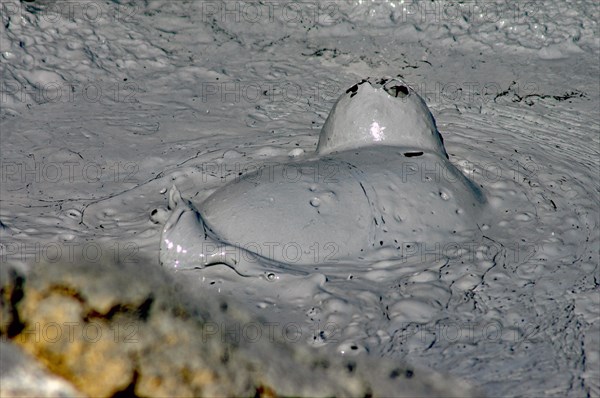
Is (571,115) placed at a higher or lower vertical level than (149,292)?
higher

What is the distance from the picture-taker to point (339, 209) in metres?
2.60

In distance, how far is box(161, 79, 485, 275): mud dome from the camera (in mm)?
2535

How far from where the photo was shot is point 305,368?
202 cm

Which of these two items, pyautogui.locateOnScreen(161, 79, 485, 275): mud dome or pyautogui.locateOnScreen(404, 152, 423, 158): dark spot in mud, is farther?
pyautogui.locateOnScreen(404, 152, 423, 158): dark spot in mud

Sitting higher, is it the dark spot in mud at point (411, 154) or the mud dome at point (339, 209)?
the dark spot in mud at point (411, 154)

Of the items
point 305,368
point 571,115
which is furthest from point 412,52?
point 305,368

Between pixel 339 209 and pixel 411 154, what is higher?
pixel 411 154

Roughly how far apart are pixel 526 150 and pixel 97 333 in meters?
2.11

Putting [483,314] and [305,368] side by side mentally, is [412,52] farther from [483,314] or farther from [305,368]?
[305,368]

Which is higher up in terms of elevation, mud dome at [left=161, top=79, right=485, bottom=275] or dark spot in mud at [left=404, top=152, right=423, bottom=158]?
dark spot in mud at [left=404, top=152, right=423, bottom=158]

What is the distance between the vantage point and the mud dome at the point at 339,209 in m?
2.54

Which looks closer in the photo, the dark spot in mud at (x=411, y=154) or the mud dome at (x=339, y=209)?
the mud dome at (x=339, y=209)

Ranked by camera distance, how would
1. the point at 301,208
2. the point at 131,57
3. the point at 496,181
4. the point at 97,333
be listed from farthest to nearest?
1. the point at 131,57
2. the point at 496,181
3. the point at 301,208
4. the point at 97,333

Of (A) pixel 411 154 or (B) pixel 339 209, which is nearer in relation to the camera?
(B) pixel 339 209
